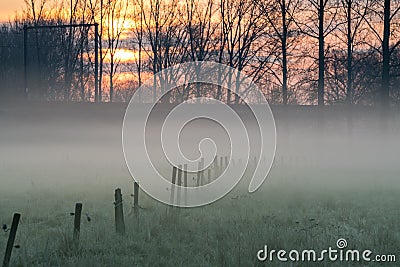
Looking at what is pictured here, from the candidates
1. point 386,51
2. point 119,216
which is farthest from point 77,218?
point 386,51

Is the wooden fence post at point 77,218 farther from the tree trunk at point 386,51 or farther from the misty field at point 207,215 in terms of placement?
the tree trunk at point 386,51

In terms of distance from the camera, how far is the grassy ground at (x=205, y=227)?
974cm

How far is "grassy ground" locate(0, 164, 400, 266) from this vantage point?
9.74m

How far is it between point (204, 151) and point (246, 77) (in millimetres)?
10496

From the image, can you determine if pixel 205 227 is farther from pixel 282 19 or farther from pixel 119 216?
pixel 282 19

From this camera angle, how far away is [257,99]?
5481 centimetres

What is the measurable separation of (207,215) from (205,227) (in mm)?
1393

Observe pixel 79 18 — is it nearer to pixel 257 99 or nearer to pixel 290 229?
pixel 257 99

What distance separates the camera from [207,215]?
13.3 m

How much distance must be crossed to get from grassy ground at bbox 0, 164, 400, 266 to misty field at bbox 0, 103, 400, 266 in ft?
0.07

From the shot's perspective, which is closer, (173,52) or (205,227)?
(205,227)

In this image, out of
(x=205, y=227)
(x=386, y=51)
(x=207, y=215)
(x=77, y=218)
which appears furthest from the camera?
(x=386, y=51)

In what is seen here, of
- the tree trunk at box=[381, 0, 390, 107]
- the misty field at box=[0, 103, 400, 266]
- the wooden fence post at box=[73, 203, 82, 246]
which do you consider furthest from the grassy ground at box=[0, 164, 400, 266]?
the tree trunk at box=[381, 0, 390, 107]

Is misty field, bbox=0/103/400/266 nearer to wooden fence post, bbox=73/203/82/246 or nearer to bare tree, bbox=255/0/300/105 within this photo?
wooden fence post, bbox=73/203/82/246
